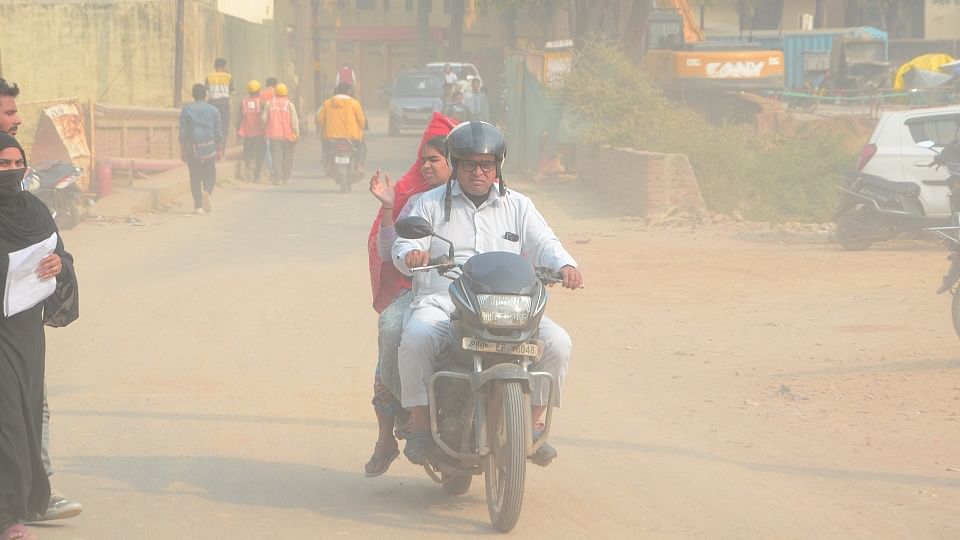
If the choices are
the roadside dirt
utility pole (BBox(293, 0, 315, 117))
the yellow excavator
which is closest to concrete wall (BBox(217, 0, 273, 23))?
utility pole (BBox(293, 0, 315, 117))

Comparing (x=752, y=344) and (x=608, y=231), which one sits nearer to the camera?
(x=752, y=344)

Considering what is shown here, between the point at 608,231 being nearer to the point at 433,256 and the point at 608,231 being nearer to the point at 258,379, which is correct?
the point at 258,379

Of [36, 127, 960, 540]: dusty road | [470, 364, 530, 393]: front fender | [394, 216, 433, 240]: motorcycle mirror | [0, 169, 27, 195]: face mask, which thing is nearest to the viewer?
[0, 169, 27, 195]: face mask

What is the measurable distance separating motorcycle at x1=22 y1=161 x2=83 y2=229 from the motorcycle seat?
30.6 feet

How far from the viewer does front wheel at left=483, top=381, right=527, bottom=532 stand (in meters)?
5.19

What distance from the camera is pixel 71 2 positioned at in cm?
2898

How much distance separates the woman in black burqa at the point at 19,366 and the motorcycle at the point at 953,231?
6223 mm

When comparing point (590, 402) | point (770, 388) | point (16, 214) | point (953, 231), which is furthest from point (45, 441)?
point (953, 231)

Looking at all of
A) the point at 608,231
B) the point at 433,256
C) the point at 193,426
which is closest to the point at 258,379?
the point at 193,426

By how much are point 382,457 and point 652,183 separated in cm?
1358

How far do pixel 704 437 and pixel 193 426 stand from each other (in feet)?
8.85

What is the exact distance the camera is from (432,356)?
555 centimetres

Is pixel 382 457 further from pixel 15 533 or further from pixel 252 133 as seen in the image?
pixel 252 133

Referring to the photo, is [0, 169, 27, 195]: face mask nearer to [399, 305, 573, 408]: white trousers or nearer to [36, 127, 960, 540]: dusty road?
[36, 127, 960, 540]: dusty road
